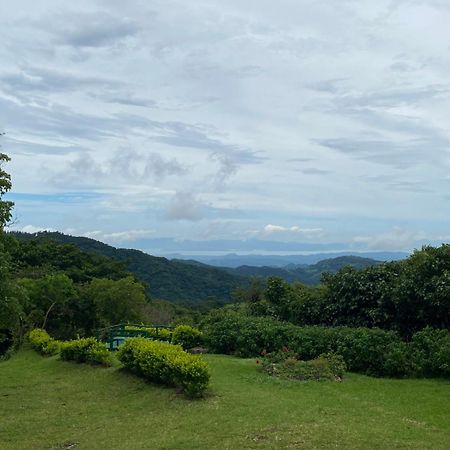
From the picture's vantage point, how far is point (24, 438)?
1055 cm

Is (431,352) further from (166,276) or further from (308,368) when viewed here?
(166,276)

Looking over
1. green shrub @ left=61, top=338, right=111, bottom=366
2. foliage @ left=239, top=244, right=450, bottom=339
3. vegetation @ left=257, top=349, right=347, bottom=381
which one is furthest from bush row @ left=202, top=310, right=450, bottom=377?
green shrub @ left=61, top=338, right=111, bottom=366

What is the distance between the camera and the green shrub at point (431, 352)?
12.6m

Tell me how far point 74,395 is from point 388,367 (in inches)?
300

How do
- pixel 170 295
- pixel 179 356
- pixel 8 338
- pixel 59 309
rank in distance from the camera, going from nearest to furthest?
pixel 179 356 → pixel 8 338 → pixel 59 309 → pixel 170 295

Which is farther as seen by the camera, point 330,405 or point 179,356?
point 179,356

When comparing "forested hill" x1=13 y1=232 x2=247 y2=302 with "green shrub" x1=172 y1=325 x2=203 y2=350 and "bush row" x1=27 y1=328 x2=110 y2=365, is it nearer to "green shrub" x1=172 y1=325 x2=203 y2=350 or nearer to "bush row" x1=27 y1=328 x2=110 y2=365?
"green shrub" x1=172 y1=325 x2=203 y2=350

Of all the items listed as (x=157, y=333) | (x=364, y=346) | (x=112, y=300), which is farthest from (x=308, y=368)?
(x=112, y=300)

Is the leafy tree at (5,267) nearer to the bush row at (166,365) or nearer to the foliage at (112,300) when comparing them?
the bush row at (166,365)

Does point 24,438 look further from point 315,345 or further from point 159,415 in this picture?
point 315,345

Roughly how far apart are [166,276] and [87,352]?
66215mm

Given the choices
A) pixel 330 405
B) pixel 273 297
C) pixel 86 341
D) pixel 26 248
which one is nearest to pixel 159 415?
pixel 330 405

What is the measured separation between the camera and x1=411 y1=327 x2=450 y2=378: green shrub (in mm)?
12625

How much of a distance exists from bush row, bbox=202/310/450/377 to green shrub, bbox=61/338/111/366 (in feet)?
→ 13.3
